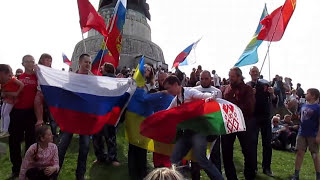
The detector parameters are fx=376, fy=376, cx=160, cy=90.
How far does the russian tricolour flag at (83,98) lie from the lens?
630 centimetres

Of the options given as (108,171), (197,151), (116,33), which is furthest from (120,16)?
(197,151)

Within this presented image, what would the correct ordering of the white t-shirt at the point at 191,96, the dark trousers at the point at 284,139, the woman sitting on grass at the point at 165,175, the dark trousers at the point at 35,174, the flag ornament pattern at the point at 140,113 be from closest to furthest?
the woman sitting on grass at the point at 165,175, the dark trousers at the point at 35,174, the white t-shirt at the point at 191,96, the flag ornament pattern at the point at 140,113, the dark trousers at the point at 284,139

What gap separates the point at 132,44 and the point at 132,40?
35 cm

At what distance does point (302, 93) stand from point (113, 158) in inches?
617

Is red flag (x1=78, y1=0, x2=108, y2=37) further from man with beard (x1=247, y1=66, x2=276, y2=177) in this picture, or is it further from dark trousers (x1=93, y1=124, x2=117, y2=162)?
man with beard (x1=247, y1=66, x2=276, y2=177)

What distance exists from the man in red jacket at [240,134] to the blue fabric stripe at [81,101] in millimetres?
1998

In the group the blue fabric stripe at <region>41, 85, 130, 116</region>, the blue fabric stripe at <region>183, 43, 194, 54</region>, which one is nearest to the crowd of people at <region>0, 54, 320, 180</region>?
the blue fabric stripe at <region>41, 85, 130, 116</region>

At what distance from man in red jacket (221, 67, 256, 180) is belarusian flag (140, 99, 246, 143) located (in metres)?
0.81

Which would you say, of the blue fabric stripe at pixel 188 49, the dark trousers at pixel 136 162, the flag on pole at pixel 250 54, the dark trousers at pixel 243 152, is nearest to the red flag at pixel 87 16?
the dark trousers at pixel 136 162

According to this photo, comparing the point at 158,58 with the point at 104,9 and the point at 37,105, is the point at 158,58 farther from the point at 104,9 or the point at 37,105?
the point at 37,105

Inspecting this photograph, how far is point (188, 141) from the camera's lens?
5949 mm

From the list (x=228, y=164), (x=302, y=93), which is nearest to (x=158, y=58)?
(x=302, y=93)

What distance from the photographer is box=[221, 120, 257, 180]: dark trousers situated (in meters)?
6.96

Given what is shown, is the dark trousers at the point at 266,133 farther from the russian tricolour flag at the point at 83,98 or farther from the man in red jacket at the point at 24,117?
the man in red jacket at the point at 24,117
